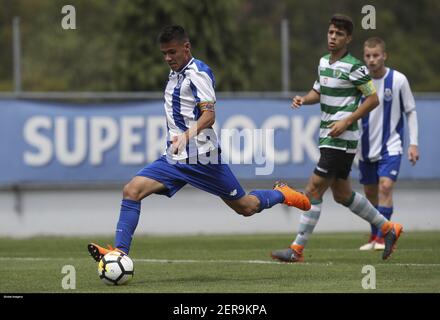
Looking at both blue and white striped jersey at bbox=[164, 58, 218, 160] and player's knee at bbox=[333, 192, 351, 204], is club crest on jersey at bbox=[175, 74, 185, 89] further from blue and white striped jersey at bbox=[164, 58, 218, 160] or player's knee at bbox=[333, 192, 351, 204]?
player's knee at bbox=[333, 192, 351, 204]

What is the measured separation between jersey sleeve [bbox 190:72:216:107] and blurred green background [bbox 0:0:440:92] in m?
12.8

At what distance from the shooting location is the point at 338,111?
1165 cm

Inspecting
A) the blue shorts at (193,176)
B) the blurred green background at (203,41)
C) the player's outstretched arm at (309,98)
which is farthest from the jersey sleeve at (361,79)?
the blurred green background at (203,41)

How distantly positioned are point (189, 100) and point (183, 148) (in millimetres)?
527

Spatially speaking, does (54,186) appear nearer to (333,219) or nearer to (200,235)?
(200,235)

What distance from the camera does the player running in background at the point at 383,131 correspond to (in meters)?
13.3

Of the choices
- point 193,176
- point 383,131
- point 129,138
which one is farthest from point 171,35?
point 129,138

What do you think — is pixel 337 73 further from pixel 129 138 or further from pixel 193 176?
pixel 129 138

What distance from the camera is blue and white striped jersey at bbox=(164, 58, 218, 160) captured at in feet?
32.5

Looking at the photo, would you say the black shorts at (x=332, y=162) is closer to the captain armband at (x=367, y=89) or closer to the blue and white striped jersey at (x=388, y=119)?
the captain armband at (x=367, y=89)

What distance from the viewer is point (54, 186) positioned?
18.5 m

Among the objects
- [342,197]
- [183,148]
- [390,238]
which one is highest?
[183,148]

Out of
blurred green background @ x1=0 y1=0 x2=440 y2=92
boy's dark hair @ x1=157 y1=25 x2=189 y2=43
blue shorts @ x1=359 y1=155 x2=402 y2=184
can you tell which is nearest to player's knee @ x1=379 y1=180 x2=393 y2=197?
blue shorts @ x1=359 y1=155 x2=402 y2=184
